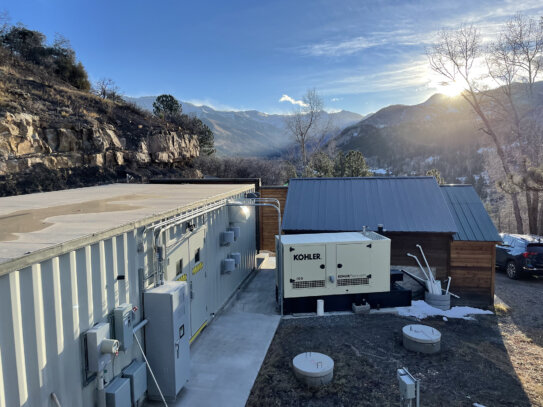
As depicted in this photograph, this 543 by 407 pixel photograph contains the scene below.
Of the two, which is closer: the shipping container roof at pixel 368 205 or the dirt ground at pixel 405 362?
the dirt ground at pixel 405 362

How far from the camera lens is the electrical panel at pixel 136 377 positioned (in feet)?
15.3

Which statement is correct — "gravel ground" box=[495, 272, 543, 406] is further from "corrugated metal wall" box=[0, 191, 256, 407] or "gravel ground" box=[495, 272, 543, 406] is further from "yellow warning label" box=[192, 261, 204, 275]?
"corrugated metal wall" box=[0, 191, 256, 407]

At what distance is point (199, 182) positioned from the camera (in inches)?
576

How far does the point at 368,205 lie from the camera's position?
36.1 ft

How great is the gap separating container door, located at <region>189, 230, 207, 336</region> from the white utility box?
186 centimetres

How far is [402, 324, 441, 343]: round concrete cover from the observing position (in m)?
6.79

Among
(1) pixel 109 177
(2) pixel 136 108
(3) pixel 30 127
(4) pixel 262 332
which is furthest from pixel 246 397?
(2) pixel 136 108

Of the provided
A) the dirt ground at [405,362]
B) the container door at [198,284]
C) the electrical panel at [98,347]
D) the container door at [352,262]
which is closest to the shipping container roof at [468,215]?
the dirt ground at [405,362]

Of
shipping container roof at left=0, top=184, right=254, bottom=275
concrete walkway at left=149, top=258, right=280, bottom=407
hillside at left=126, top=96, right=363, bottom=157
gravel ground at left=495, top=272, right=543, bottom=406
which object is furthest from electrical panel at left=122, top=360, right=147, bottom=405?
hillside at left=126, top=96, right=363, bottom=157

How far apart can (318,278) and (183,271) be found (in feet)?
11.1

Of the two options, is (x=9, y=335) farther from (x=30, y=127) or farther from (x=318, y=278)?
(x=30, y=127)

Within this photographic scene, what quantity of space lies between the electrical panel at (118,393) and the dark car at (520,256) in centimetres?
1159

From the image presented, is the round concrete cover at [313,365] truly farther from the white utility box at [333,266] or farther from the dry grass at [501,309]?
the dry grass at [501,309]

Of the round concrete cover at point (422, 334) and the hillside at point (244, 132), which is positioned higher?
the hillside at point (244, 132)
